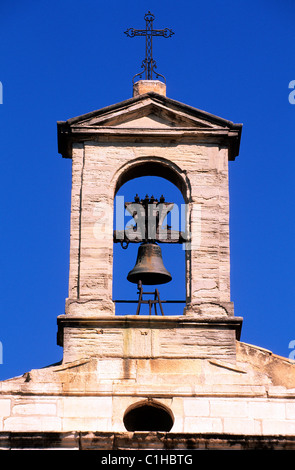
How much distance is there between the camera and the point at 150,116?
68.2 ft

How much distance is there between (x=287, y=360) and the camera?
19.8 metres

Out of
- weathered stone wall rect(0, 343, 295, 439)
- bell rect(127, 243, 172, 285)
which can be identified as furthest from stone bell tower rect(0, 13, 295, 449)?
bell rect(127, 243, 172, 285)

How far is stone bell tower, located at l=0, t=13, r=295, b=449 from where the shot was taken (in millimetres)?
18359

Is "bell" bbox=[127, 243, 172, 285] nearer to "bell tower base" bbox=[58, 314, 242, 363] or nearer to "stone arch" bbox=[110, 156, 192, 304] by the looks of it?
"stone arch" bbox=[110, 156, 192, 304]

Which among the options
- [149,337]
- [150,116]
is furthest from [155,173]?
[149,337]

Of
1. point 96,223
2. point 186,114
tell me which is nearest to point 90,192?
point 96,223

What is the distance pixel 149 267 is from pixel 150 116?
214cm

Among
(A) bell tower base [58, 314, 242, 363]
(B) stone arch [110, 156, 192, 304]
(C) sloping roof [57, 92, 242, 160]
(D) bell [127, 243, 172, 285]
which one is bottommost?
(A) bell tower base [58, 314, 242, 363]

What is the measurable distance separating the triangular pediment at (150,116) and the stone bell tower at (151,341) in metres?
0.01

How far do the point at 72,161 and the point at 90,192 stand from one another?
575 millimetres

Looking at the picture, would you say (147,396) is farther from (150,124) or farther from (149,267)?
(150,124)

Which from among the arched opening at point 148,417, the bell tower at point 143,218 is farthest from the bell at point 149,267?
the arched opening at point 148,417

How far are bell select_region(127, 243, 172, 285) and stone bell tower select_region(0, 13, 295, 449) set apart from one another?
578 millimetres
